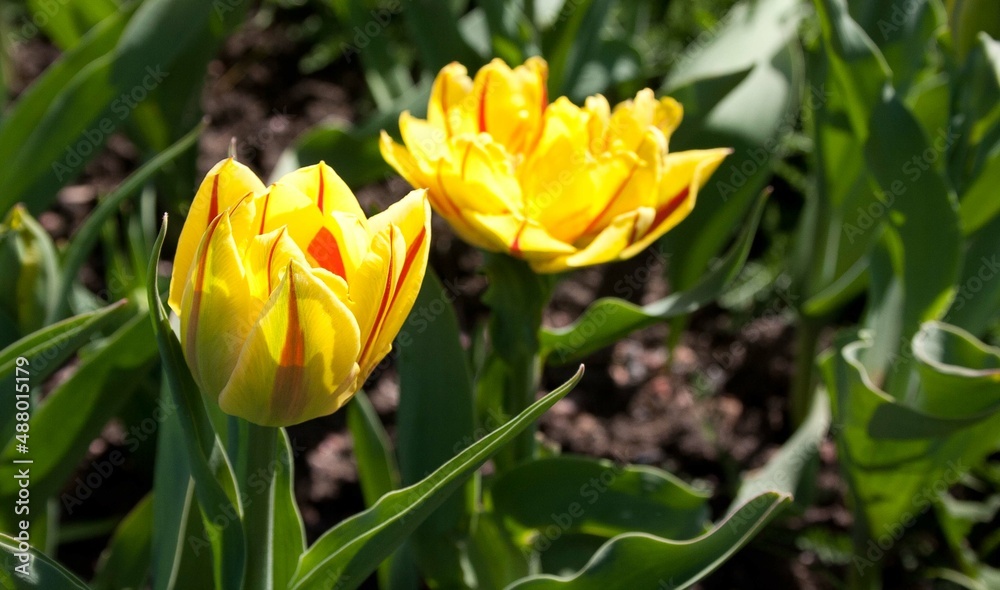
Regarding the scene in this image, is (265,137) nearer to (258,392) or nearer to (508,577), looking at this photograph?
(508,577)

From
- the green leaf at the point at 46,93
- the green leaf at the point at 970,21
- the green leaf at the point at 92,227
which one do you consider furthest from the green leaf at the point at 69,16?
the green leaf at the point at 970,21

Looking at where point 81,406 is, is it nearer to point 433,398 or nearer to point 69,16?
point 433,398

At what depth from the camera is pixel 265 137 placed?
2.13 meters

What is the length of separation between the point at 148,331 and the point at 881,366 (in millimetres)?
925

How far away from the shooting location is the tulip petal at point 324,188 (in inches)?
26.6

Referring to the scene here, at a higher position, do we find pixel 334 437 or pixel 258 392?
pixel 258 392

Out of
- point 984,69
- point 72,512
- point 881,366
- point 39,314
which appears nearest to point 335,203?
point 39,314

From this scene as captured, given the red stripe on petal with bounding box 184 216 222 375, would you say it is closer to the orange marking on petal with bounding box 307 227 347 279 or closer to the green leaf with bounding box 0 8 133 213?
the orange marking on petal with bounding box 307 227 347 279

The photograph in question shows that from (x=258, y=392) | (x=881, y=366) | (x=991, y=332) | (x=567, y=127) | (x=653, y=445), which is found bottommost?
(x=991, y=332)

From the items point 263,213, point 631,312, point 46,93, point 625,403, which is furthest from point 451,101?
point 625,403

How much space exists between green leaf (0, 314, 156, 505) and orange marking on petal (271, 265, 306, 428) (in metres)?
0.39

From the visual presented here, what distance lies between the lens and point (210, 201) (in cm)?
67

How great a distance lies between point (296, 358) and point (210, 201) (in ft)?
0.41

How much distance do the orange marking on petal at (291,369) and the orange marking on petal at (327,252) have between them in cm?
6
